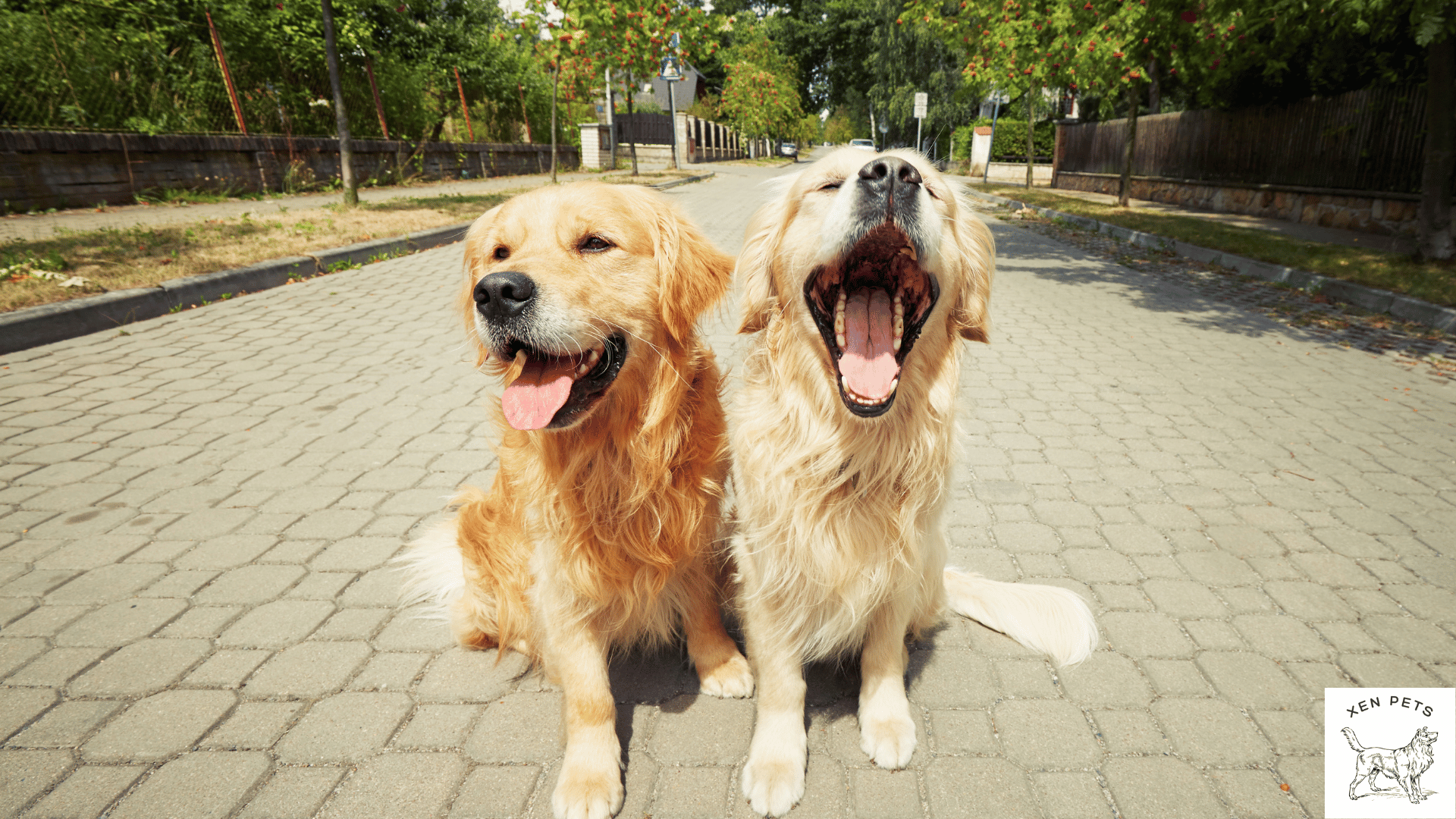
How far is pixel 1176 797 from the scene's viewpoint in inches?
75.1

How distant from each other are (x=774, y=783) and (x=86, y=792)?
1.97 metres

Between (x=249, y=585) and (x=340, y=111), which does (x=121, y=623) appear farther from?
(x=340, y=111)

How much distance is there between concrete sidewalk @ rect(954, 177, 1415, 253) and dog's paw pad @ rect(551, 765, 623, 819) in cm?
684

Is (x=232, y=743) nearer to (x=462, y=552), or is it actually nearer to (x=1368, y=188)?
(x=462, y=552)

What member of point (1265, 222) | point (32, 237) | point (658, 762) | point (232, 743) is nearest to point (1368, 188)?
point (1265, 222)

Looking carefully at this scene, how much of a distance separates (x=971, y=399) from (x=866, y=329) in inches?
133

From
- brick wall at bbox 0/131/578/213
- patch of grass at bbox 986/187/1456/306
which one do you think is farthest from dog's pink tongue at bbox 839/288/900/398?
brick wall at bbox 0/131/578/213

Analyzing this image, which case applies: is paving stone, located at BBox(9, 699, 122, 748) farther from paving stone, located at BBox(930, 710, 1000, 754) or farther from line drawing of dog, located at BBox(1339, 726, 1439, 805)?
line drawing of dog, located at BBox(1339, 726, 1439, 805)

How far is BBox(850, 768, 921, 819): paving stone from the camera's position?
6.14ft

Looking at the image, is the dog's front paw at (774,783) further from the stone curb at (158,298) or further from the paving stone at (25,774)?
the stone curb at (158,298)

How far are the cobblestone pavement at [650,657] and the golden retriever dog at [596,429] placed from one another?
0.95ft

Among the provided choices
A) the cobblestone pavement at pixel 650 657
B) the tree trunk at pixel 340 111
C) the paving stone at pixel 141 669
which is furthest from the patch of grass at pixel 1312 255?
the tree trunk at pixel 340 111

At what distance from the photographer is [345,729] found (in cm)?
212

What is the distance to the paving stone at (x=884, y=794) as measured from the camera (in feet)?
6.14
